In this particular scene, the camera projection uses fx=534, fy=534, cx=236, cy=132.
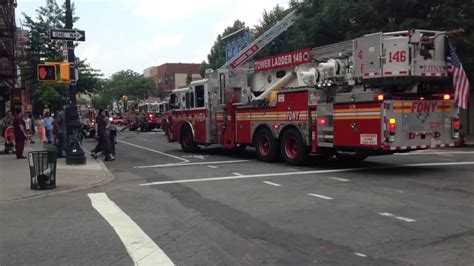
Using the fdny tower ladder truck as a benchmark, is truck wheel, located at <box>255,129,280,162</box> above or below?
below

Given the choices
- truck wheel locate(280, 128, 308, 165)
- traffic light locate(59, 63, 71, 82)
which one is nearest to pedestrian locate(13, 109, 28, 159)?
traffic light locate(59, 63, 71, 82)

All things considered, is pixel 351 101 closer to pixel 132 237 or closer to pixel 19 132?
pixel 132 237

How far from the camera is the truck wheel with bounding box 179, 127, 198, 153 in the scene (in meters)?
20.7

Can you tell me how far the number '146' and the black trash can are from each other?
7.88 m

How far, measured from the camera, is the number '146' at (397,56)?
12359 millimetres

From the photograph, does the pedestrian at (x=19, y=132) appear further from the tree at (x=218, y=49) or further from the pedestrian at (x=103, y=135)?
the tree at (x=218, y=49)

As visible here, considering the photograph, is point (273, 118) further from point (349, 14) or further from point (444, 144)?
point (349, 14)

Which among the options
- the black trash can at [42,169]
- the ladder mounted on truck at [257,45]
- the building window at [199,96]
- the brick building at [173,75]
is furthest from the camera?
the brick building at [173,75]

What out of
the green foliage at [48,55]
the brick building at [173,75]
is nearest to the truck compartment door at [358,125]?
the green foliage at [48,55]

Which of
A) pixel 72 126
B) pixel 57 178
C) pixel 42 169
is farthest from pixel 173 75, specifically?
pixel 42 169

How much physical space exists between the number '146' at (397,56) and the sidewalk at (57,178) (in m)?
7.35

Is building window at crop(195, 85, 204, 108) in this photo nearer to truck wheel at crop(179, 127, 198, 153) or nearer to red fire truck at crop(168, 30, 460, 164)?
truck wheel at crop(179, 127, 198, 153)

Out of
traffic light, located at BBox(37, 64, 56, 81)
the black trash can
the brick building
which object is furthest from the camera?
the brick building

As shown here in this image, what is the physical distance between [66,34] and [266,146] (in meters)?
6.88
